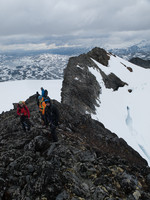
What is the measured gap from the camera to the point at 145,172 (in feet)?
34.9

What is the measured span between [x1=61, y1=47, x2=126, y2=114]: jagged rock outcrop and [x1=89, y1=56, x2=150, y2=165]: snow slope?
77.0 inches

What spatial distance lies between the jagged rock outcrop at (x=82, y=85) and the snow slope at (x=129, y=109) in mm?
1956

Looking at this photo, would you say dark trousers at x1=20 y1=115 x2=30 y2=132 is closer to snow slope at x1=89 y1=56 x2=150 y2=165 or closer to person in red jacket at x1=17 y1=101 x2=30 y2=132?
person in red jacket at x1=17 y1=101 x2=30 y2=132

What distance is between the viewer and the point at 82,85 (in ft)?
123

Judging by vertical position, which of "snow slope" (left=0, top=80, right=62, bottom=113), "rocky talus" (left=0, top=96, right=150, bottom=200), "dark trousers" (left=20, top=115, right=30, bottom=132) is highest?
"dark trousers" (left=20, top=115, right=30, bottom=132)

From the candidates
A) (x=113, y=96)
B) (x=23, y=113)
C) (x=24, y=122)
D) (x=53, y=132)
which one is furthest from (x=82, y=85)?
(x=53, y=132)

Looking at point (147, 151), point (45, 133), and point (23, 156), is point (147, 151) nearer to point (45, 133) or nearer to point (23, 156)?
point (45, 133)

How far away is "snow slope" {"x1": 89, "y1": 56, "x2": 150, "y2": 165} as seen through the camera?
29.3 metres

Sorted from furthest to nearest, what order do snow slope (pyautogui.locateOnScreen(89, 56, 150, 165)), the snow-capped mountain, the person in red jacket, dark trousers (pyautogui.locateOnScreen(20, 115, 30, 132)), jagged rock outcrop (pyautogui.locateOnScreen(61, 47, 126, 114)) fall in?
jagged rock outcrop (pyautogui.locateOnScreen(61, 47, 126, 114)) < the snow-capped mountain < snow slope (pyautogui.locateOnScreen(89, 56, 150, 165)) < dark trousers (pyautogui.locateOnScreen(20, 115, 30, 132)) < the person in red jacket

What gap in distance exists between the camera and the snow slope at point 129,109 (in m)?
29.3

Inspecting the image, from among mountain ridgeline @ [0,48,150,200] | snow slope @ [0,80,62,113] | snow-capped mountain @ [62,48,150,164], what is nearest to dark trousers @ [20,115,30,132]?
mountain ridgeline @ [0,48,150,200]

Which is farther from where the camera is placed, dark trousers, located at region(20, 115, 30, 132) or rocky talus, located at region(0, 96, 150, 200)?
dark trousers, located at region(20, 115, 30, 132)

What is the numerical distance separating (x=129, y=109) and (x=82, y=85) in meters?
13.6

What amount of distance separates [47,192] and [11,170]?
264 centimetres
